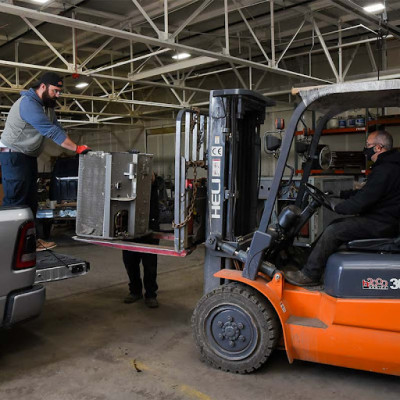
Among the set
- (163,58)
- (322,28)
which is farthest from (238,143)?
(163,58)

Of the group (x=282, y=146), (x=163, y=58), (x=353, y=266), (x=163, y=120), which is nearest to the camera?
(x=353, y=266)

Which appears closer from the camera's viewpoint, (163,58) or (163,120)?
(163,58)

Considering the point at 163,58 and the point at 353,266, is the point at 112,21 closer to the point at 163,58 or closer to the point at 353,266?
the point at 163,58

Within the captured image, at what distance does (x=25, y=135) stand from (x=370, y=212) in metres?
3.48

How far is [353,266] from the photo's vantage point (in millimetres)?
3572

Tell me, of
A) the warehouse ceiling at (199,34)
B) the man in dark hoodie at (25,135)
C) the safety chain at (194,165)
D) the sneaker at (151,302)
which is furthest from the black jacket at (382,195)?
the warehouse ceiling at (199,34)

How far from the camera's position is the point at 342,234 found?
3852 mm

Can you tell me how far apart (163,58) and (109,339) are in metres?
9.57

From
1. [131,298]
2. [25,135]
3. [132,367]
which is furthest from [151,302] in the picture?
[25,135]

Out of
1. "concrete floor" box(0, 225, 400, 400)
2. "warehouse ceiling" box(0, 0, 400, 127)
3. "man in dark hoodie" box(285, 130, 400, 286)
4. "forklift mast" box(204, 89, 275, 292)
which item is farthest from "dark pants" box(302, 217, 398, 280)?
"warehouse ceiling" box(0, 0, 400, 127)

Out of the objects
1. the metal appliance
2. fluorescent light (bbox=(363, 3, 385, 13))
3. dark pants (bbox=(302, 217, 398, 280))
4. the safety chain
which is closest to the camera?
dark pants (bbox=(302, 217, 398, 280))

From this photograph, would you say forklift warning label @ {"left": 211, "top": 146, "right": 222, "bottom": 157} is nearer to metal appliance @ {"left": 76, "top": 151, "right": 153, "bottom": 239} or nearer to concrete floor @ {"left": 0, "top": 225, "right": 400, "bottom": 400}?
metal appliance @ {"left": 76, "top": 151, "right": 153, "bottom": 239}

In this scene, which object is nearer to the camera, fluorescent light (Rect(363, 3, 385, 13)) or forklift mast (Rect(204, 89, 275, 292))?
forklift mast (Rect(204, 89, 275, 292))

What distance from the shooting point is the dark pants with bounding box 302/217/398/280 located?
3.85 meters
